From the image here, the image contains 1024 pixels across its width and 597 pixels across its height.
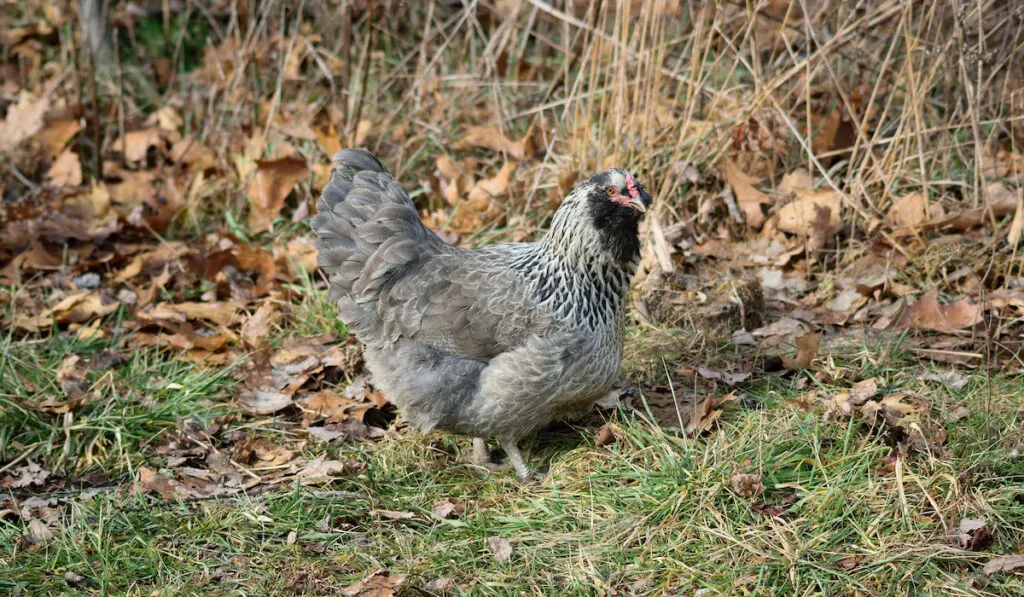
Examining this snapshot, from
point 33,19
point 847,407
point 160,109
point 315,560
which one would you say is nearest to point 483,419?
point 315,560

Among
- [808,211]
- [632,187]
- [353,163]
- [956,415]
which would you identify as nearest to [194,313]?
[353,163]

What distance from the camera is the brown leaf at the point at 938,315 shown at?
15.2ft

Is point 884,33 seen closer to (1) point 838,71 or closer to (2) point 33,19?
(1) point 838,71

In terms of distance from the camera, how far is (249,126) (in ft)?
22.5

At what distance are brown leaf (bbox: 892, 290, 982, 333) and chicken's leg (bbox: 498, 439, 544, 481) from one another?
1.89 m

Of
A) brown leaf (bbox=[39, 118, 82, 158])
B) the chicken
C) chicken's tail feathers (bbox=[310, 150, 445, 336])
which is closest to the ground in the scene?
brown leaf (bbox=[39, 118, 82, 158])

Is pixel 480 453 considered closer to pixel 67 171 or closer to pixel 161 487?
pixel 161 487

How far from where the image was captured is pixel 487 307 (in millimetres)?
4160

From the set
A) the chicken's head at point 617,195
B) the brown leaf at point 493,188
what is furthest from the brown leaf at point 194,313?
the chicken's head at point 617,195

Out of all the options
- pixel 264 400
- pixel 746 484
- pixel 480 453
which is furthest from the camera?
pixel 264 400

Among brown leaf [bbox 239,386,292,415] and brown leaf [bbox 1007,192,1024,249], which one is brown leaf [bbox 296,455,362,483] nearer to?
brown leaf [bbox 239,386,292,415]

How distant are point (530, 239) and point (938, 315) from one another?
2265 millimetres

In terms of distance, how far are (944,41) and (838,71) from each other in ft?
2.21

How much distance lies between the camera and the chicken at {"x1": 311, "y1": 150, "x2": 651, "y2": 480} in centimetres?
406
